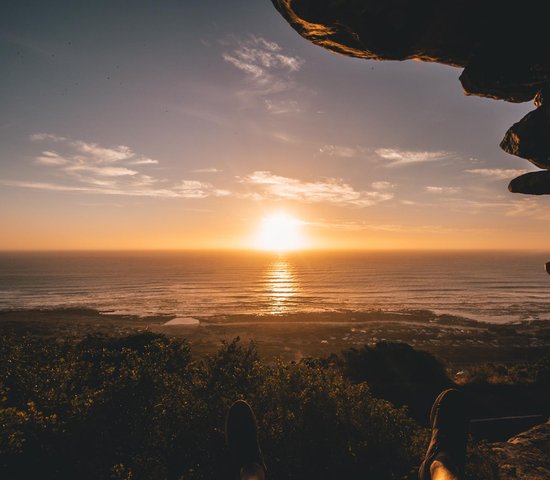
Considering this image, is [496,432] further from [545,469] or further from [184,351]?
[184,351]

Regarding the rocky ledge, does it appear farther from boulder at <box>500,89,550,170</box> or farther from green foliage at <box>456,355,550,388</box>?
green foliage at <box>456,355,550,388</box>

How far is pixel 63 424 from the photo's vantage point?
672 cm

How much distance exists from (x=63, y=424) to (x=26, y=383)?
2.69 metres

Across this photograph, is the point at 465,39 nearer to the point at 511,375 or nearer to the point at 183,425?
the point at 183,425

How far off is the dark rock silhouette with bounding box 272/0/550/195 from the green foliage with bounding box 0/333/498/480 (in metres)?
6.96

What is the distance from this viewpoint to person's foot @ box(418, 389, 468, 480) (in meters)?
4.74

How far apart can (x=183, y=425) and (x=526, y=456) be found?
7.92 metres

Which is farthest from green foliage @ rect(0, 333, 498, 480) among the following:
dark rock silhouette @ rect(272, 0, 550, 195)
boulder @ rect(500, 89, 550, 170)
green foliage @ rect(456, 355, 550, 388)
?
green foliage @ rect(456, 355, 550, 388)

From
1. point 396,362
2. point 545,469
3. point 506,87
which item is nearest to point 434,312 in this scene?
point 396,362

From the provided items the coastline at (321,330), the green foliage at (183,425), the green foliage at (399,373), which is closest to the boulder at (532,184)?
the green foliage at (183,425)

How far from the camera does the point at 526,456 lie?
23.4 ft

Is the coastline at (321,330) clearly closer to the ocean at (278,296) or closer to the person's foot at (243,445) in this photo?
the ocean at (278,296)

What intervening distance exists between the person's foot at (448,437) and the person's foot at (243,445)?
2.58 meters

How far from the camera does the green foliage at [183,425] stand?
20.6 feet
